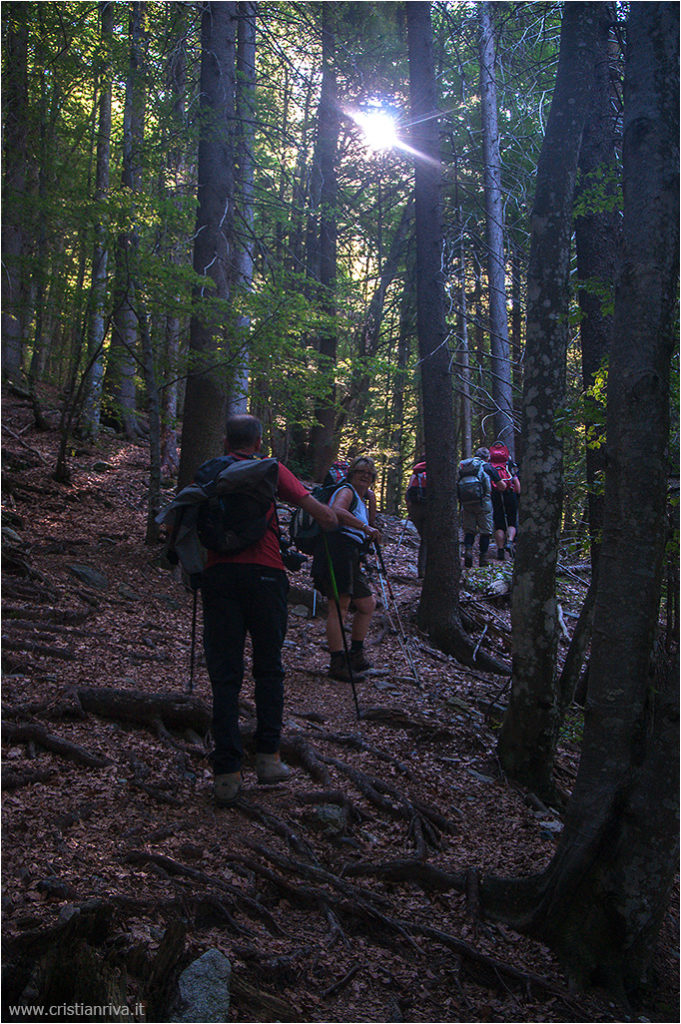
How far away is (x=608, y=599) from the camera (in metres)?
3.33

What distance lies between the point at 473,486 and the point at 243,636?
810 centimetres

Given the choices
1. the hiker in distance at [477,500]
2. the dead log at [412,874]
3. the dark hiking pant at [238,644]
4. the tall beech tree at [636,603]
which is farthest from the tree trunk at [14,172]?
the dead log at [412,874]

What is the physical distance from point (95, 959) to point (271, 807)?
2.03m

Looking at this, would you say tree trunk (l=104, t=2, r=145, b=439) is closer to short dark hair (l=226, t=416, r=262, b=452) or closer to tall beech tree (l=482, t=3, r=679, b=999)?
short dark hair (l=226, t=416, r=262, b=452)

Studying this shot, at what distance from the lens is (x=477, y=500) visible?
1157 centimetres

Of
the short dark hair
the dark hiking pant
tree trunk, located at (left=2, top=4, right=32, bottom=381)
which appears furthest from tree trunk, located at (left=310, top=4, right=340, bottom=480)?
the dark hiking pant

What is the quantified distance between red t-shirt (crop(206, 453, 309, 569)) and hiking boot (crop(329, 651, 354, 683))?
9.27 feet

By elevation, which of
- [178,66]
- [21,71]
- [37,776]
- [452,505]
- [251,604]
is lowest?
[37,776]

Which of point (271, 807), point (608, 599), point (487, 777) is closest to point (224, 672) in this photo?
point (271, 807)

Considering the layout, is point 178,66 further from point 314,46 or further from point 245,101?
point 314,46

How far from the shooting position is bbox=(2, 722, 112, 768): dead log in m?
4.00

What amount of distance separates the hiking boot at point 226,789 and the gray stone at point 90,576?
4253 millimetres

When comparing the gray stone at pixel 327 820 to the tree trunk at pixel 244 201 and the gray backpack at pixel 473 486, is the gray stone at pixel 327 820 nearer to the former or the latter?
the tree trunk at pixel 244 201

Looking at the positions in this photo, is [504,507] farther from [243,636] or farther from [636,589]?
[636,589]
